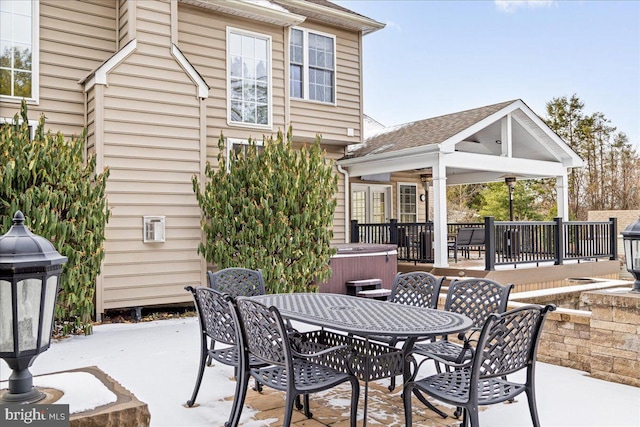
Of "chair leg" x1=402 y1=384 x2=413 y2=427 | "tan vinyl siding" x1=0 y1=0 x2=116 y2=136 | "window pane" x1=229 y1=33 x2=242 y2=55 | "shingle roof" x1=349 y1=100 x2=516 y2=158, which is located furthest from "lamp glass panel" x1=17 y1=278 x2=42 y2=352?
"shingle roof" x1=349 y1=100 x2=516 y2=158

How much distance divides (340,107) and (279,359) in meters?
8.39

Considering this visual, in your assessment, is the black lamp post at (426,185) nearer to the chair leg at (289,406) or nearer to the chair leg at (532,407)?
the chair leg at (532,407)

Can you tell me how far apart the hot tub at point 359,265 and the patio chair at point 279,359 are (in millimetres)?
4902

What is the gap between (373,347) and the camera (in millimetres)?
3709

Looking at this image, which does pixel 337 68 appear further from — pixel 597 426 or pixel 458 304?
pixel 597 426

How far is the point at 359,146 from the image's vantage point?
40.5 feet

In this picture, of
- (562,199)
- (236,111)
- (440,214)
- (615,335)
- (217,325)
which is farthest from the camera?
(562,199)

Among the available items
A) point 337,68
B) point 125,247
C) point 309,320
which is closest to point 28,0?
point 125,247

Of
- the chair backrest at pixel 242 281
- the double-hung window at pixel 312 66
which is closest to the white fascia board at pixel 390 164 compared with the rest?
the double-hung window at pixel 312 66

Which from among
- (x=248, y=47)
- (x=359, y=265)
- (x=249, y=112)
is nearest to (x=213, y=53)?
(x=248, y=47)

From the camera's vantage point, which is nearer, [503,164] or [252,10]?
[252,10]

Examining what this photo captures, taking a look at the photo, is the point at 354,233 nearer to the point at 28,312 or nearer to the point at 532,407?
the point at 532,407

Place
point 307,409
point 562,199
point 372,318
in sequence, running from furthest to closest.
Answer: point 562,199 < point 307,409 < point 372,318

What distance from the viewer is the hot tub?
8508 millimetres
